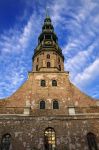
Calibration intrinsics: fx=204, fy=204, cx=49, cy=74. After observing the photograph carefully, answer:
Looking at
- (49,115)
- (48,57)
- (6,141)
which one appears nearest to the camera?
(6,141)

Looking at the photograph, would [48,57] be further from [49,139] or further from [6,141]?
[6,141]

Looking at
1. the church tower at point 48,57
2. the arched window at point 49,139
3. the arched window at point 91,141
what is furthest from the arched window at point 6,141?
the church tower at point 48,57

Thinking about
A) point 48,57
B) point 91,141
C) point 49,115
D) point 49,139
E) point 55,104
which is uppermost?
point 48,57

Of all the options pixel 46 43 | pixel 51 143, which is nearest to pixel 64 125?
pixel 51 143

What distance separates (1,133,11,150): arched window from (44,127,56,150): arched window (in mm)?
2928

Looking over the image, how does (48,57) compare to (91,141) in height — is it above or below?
above

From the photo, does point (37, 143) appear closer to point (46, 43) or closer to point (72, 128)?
point (72, 128)

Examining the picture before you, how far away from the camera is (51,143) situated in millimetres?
16359

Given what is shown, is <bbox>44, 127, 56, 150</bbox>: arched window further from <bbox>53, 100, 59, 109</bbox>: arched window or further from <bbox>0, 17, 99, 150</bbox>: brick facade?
<bbox>53, 100, 59, 109</bbox>: arched window

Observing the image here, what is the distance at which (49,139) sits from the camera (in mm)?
16594

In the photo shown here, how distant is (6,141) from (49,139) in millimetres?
3463

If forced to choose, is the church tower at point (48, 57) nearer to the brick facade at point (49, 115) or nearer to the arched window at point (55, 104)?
the brick facade at point (49, 115)

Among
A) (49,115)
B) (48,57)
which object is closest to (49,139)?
(49,115)

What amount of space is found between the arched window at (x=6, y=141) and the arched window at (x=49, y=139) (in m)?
2.93
